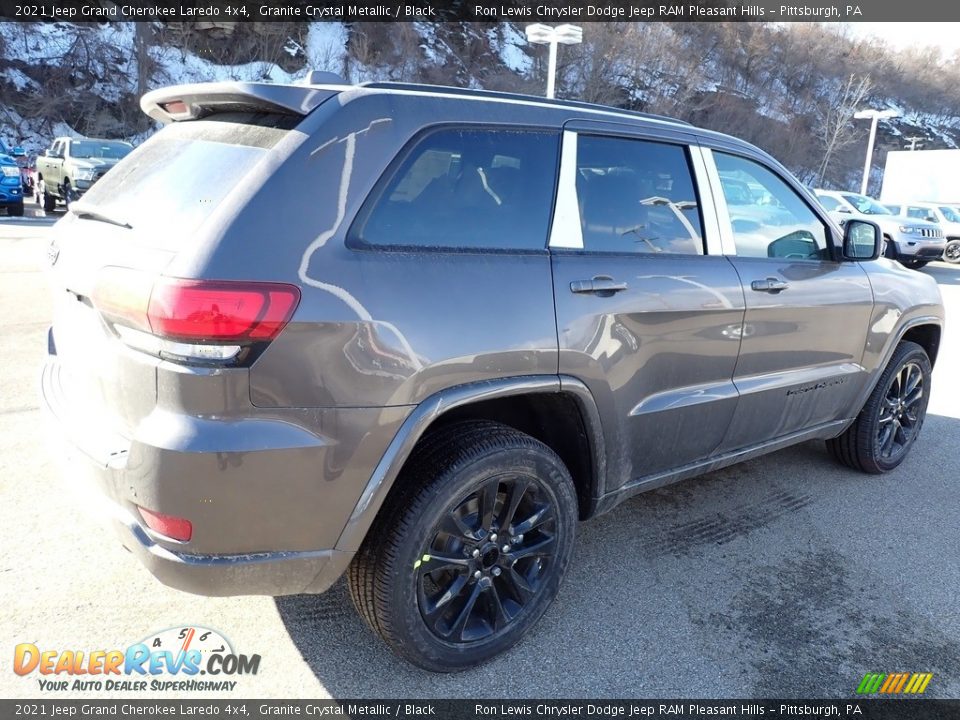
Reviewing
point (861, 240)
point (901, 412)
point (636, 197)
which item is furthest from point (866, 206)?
point (636, 197)

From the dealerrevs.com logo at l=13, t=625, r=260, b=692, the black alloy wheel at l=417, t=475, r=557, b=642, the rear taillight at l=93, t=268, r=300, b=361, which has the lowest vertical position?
the dealerrevs.com logo at l=13, t=625, r=260, b=692

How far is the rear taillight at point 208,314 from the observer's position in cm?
187

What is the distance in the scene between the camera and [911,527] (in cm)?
378

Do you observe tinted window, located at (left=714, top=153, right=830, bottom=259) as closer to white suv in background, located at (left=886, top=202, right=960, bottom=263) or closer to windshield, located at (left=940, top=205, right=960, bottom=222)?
white suv in background, located at (left=886, top=202, right=960, bottom=263)

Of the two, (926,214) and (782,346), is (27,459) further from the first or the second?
(926,214)

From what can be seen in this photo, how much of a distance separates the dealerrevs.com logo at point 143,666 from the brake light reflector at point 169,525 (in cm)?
72

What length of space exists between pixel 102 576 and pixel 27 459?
1.35 meters

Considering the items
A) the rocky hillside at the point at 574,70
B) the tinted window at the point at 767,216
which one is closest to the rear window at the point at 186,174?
the tinted window at the point at 767,216

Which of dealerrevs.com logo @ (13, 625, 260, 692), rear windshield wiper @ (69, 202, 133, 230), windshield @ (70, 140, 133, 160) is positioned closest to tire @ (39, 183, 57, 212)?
windshield @ (70, 140, 133, 160)

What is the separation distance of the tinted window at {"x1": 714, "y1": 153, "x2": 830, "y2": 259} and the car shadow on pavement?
1.40 meters

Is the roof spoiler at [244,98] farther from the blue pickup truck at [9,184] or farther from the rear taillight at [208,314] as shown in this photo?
the blue pickup truck at [9,184]

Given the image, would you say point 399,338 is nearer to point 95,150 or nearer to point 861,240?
point 861,240

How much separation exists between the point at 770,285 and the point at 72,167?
1843 cm

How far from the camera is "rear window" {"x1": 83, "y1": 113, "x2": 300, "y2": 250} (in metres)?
2.09
